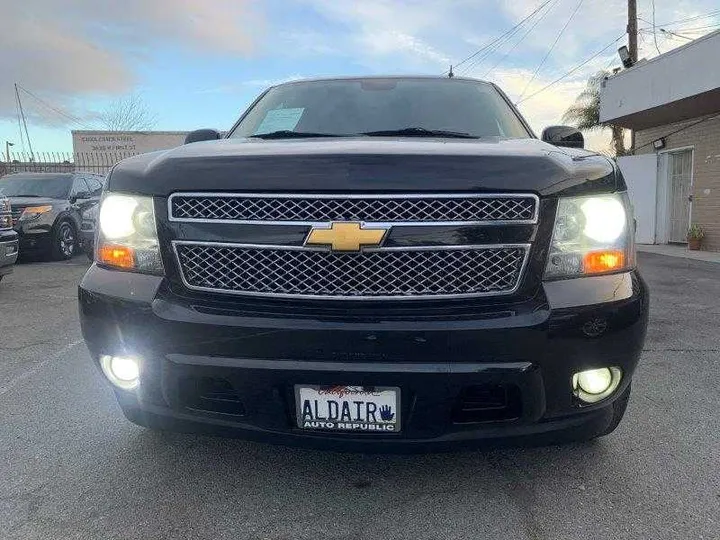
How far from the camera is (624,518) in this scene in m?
2.21

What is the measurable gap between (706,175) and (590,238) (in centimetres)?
1352

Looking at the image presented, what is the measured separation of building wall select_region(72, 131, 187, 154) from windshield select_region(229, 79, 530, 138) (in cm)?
2577

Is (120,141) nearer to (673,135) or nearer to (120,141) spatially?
(120,141)

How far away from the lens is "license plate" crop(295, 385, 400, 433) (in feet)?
6.64

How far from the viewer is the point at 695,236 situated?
44.1 feet

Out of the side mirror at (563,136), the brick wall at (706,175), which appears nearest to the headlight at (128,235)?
the side mirror at (563,136)

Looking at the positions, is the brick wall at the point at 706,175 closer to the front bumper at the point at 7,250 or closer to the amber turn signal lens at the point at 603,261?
the amber turn signal lens at the point at 603,261

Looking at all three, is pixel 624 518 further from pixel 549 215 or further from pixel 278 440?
pixel 278 440

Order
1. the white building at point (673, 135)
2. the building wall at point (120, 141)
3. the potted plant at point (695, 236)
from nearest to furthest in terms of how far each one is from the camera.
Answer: the white building at point (673, 135), the potted plant at point (695, 236), the building wall at point (120, 141)

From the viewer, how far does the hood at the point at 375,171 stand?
2037mm

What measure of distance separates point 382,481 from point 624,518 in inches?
36.4

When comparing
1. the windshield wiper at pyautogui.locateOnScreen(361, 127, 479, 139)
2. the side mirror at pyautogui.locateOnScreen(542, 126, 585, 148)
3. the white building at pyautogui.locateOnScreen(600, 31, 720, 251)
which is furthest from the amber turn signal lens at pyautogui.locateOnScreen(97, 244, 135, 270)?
the white building at pyautogui.locateOnScreen(600, 31, 720, 251)

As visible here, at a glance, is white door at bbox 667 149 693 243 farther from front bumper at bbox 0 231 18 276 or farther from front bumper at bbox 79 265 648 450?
front bumper at bbox 79 265 648 450

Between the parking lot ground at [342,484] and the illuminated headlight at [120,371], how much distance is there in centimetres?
48
